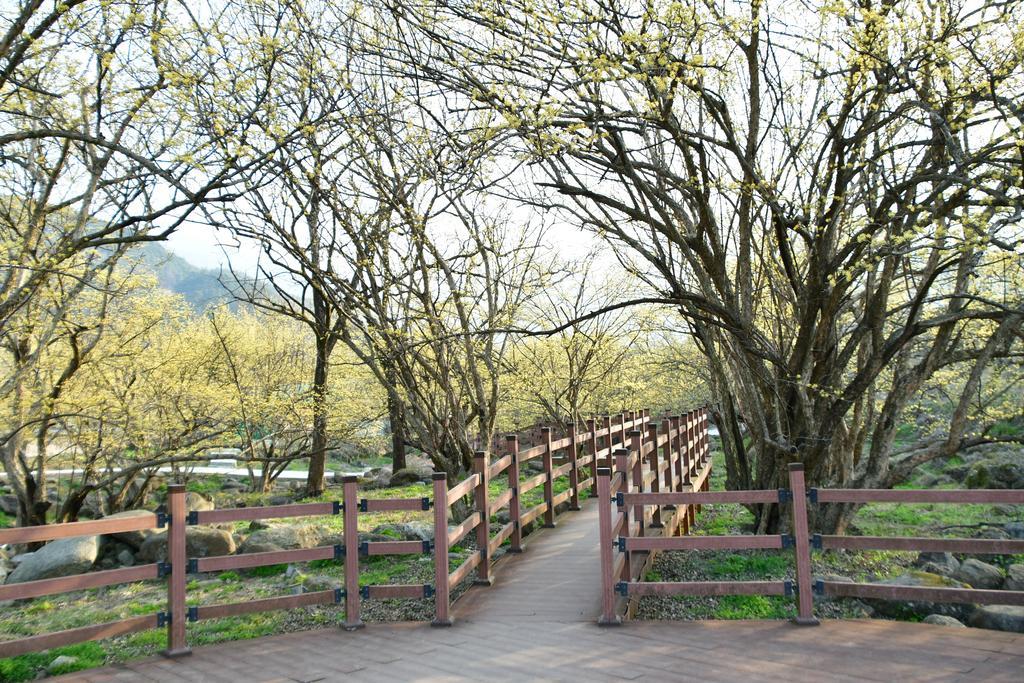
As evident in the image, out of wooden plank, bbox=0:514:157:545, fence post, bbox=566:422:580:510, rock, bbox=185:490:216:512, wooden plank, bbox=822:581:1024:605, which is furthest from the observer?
rock, bbox=185:490:216:512

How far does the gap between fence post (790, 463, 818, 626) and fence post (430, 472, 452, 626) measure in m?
2.51

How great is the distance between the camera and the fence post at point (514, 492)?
7.82m

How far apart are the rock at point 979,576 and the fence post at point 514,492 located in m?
4.25

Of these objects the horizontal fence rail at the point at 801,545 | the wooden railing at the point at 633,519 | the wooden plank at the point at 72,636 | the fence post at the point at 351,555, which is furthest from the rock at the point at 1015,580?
the wooden plank at the point at 72,636

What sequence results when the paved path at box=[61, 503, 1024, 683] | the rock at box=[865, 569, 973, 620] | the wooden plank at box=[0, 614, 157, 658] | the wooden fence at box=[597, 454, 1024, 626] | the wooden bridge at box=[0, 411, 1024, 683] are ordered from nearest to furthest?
the paved path at box=[61, 503, 1024, 683]
the wooden bridge at box=[0, 411, 1024, 683]
the wooden plank at box=[0, 614, 157, 658]
the wooden fence at box=[597, 454, 1024, 626]
the rock at box=[865, 569, 973, 620]

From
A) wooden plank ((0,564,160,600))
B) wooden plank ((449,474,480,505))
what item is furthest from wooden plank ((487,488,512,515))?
wooden plank ((0,564,160,600))

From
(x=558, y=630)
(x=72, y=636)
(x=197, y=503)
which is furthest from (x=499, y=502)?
(x=197, y=503)

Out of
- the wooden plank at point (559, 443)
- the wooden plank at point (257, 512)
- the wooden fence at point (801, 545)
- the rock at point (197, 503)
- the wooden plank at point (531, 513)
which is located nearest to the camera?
the wooden fence at point (801, 545)

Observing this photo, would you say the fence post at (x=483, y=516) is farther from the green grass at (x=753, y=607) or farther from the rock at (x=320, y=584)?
the green grass at (x=753, y=607)

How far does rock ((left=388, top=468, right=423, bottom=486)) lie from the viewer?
69.8 ft

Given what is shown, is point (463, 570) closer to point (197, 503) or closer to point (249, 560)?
point (249, 560)

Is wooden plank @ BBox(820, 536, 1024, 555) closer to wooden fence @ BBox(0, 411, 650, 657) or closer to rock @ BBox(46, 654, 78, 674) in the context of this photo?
wooden fence @ BBox(0, 411, 650, 657)

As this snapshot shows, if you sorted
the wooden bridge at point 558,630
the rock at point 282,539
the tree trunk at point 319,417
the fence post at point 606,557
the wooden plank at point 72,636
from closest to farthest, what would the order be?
the wooden bridge at point 558,630 < the wooden plank at point 72,636 < the fence post at point 606,557 < the rock at point 282,539 < the tree trunk at point 319,417

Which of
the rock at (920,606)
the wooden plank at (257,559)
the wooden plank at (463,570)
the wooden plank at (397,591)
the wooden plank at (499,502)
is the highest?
the wooden plank at (499,502)
